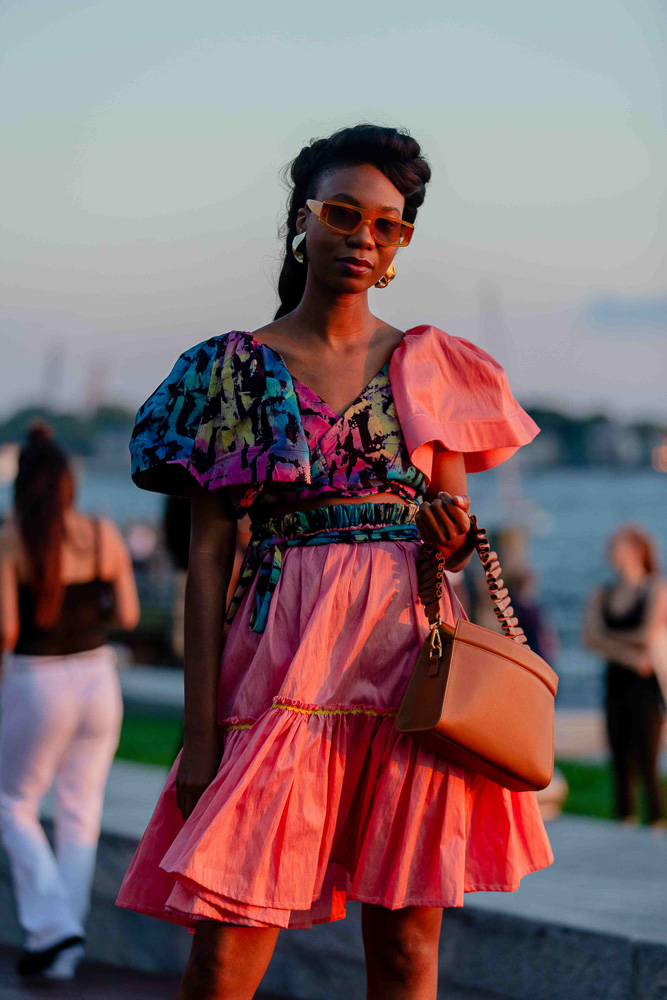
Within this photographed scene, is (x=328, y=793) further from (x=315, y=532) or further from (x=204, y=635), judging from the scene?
(x=315, y=532)

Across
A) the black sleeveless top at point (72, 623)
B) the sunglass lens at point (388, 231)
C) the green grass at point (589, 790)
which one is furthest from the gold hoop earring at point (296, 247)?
the green grass at point (589, 790)

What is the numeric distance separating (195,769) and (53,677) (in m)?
3.04

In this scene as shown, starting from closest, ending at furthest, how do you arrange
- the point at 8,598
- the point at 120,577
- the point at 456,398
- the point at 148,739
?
the point at 456,398, the point at 8,598, the point at 120,577, the point at 148,739

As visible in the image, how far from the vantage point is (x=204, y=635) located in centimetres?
244

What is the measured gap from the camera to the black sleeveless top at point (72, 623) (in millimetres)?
5273

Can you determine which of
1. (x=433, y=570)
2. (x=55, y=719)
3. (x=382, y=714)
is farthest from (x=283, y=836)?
(x=55, y=719)

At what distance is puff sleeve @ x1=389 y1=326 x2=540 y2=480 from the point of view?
8.28ft

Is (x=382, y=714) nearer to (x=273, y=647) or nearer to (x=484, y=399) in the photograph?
(x=273, y=647)

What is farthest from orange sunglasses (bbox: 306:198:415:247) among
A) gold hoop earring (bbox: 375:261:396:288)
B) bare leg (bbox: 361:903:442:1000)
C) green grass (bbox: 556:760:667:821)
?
green grass (bbox: 556:760:667:821)

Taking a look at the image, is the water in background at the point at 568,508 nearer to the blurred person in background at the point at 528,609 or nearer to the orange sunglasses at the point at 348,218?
the blurred person in background at the point at 528,609

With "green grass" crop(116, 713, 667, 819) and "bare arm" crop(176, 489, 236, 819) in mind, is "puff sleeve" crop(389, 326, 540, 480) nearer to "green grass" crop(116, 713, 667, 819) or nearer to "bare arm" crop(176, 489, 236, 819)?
"bare arm" crop(176, 489, 236, 819)

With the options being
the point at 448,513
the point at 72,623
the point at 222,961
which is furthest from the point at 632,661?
the point at 222,961

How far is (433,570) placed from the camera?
2441 millimetres

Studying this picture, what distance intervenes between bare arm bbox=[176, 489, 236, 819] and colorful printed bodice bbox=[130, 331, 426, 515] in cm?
6
